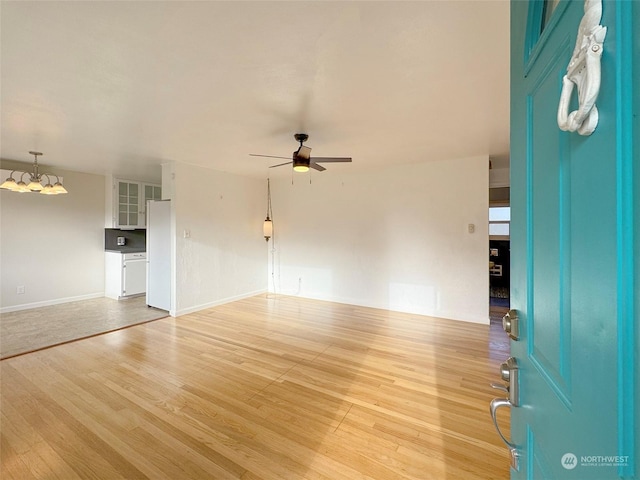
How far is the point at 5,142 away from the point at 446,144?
541 cm

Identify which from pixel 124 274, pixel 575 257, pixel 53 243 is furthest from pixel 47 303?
pixel 575 257

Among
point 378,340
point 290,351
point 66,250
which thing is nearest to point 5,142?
point 66,250

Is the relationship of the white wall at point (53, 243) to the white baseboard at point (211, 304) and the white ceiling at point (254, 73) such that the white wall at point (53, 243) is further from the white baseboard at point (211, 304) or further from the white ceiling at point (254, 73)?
the white baseboard at point (211, 304)

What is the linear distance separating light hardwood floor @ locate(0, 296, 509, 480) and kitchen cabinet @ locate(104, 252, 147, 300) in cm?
211

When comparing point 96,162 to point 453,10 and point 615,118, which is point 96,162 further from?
point 615,118

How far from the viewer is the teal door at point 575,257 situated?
39cm

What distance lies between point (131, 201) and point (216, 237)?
2.36 metres

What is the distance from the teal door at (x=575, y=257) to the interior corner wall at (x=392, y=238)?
3.60 m

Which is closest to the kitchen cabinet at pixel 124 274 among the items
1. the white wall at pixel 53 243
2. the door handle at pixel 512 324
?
the white wall at pixel 53 243

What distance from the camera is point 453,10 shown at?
55.4 inches

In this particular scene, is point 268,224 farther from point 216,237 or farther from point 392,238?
point 392,238

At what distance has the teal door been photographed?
386mm

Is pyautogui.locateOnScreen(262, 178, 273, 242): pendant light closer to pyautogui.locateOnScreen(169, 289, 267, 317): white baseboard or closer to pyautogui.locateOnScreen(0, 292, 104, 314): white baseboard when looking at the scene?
pyautogui.locateOnScreen(169, 289, 267, 317): white baseboard

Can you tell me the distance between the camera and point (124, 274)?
5398mm
